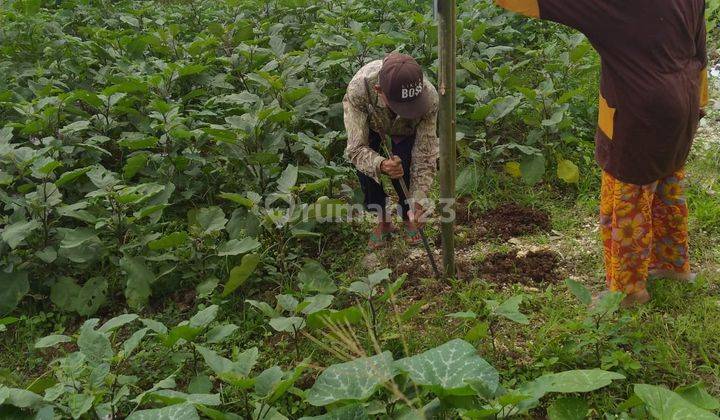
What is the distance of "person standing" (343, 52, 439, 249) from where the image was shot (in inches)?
122

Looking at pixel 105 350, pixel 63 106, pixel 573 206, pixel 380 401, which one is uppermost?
pixel 63 106

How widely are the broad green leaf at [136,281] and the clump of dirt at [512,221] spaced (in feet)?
6.09

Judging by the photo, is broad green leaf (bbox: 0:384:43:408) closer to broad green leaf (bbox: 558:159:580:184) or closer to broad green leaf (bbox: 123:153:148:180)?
broad green leaf (bbox: 123:153:148:180)

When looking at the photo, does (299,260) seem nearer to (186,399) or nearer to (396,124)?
(396,124)

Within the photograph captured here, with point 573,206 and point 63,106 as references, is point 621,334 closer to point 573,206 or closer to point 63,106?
point 573,206

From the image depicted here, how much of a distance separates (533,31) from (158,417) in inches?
199

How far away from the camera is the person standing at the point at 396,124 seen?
3.10 m

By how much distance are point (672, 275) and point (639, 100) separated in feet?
3.39

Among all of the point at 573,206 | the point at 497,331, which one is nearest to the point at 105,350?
the point at 497,331

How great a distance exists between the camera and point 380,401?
2.18 m

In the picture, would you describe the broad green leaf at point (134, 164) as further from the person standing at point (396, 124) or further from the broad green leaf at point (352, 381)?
the broad green leaf at point (352, 381)

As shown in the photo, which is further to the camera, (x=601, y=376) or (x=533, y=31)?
(x=533, y=31)

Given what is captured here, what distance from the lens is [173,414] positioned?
A: 1.96 meters

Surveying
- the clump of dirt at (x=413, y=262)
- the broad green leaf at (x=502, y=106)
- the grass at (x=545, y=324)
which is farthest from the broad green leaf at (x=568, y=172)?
the clump of dirt at (x=413, y=262)
